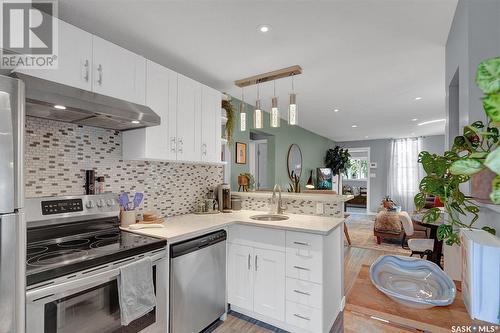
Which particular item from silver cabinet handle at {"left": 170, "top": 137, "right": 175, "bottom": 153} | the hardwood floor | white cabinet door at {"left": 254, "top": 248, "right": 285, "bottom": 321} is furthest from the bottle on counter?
the hardwood floor

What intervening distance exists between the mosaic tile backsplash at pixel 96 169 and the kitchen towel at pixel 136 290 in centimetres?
80

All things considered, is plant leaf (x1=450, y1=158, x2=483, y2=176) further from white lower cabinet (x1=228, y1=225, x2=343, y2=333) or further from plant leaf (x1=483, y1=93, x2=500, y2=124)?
white lower cabinet (x1=228, y1=225, x2=343, y2=333)

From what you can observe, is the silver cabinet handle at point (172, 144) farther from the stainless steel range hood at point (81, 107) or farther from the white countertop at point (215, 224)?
the white countertop at point (215, 224)

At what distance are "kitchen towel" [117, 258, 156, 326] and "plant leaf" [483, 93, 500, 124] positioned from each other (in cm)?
→ 174

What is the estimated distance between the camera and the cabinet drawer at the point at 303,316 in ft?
6.41

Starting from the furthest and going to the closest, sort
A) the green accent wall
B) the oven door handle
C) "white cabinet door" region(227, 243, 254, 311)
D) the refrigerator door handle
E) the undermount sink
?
the green accent wall
the undermount sink
"white cabinet door" region(227, 243, 254, 311)
the oven door handle
the refrigerator door handle

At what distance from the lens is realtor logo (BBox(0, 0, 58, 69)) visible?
51.2 inches

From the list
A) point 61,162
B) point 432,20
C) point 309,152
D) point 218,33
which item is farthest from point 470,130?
point 309,152

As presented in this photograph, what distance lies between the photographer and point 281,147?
4832mm

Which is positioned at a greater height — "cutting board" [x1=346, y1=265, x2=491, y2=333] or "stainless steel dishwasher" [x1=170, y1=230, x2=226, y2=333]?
"cutting board" [x1=346, y1=265, x2=491, y2=333]

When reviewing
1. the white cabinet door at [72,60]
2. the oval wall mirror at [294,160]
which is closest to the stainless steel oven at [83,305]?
the white cabinet door at [72,60]

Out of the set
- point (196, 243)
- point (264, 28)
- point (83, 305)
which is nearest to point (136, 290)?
point (83, 305)

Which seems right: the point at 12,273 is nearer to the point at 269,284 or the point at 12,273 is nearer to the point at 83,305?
the point at 83,305

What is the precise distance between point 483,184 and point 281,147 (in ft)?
13.9
